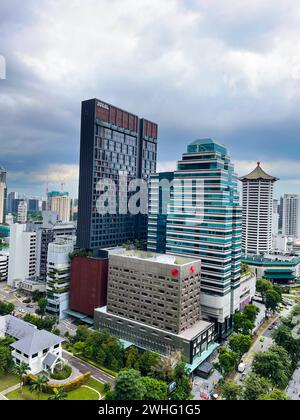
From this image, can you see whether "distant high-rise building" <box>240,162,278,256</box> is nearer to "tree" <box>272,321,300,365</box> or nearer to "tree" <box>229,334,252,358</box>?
"tree" <box>272,321,300,365</box>

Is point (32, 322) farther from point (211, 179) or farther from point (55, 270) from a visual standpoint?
point (211, 179)

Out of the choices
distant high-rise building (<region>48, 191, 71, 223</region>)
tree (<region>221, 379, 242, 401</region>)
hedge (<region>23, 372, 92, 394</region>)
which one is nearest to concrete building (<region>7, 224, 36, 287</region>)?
hedge (<region>23, 372, 92, 394</region>)

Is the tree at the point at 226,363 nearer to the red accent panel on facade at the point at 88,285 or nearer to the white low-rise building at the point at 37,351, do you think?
the white low-rise building at the point at 37,351

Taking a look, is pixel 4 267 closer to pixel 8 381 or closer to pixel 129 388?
pixel 8 381

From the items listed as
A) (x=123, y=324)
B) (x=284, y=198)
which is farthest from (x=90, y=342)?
(x=284, y=198)
